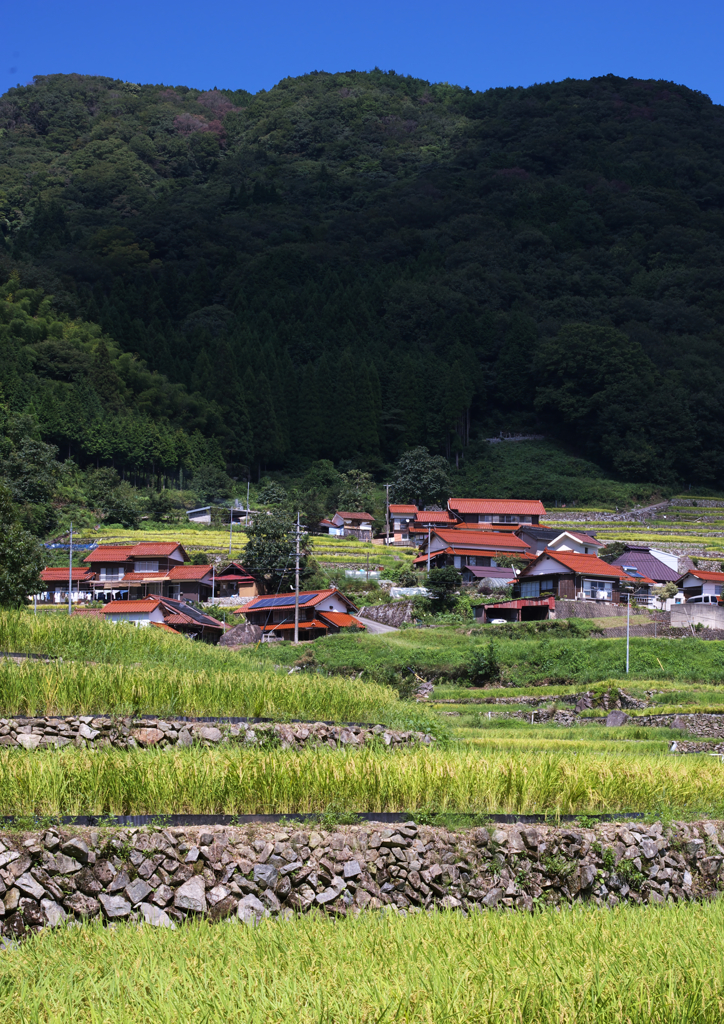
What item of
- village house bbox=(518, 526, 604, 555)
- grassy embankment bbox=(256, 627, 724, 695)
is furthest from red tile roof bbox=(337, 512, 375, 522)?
grassy embankment bbox=(256, 627, 724, 695)

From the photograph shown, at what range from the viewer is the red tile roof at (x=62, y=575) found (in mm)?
38344

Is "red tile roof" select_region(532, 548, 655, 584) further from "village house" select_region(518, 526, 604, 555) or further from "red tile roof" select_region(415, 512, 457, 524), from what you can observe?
"red tile roof" select_region(415, 512, 457, 524)

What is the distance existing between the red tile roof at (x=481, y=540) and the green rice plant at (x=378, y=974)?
3803 cm

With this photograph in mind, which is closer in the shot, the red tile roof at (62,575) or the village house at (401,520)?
the red tile roof at (62,575)

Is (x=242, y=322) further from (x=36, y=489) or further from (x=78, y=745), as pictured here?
(x=78, y=745)

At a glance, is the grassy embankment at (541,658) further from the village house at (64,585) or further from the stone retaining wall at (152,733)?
the stone retaining wall at (152,733)

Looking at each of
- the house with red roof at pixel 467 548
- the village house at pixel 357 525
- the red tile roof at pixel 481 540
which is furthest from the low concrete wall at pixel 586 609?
the village house at pixel 357 525

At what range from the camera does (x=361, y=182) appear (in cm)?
12975

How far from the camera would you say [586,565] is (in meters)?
36.1

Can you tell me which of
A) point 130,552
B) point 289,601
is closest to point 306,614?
point 289,601

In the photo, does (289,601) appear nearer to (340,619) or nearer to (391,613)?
(340,619)

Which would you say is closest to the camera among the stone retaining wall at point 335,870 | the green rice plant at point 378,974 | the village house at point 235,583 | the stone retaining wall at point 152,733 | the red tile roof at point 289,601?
the green rice plant at point 378,974

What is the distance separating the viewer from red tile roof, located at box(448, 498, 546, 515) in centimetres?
5288

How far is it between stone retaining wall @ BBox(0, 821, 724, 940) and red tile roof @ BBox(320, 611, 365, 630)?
2486 centimetres
